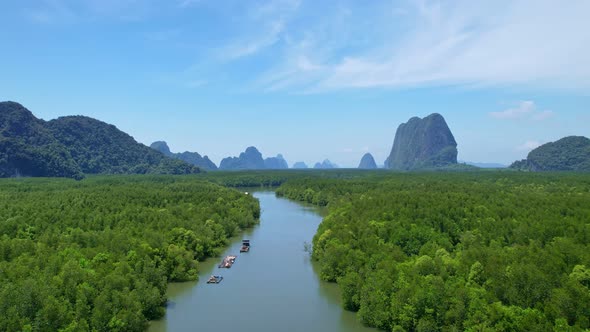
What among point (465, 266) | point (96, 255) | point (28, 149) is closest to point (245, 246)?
point (96, 255)

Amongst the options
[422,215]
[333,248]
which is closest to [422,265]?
[333,248]

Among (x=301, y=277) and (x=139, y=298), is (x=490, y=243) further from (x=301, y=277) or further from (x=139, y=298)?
(x=139, y=298)

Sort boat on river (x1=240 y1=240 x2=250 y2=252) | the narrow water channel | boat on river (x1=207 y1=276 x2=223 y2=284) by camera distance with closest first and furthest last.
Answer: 1. the narrow water channel
2. boat on river (x1=207 y1=276 x2=223 y2=284)
3. boat on river (x1=240 y1=240 x2=250 y2=252)

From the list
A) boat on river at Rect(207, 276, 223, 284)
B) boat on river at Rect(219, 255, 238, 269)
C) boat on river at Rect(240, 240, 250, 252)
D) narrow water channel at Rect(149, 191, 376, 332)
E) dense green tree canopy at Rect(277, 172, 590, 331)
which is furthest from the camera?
boat on river at Rect(240, 240, 250, 252)

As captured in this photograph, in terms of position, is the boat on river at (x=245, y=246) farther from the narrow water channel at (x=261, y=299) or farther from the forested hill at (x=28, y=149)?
the forested hill at (x=28, y=149)

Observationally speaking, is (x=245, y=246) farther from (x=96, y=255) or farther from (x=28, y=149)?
(x=28, y=149)

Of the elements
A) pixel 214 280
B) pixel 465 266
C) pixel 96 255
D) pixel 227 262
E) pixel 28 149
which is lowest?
pixel 214 280

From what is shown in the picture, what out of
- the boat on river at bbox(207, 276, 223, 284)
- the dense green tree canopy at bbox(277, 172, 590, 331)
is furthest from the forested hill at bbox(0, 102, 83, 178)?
the dense green tree canopy at bbox(277, 172, 590, 331)

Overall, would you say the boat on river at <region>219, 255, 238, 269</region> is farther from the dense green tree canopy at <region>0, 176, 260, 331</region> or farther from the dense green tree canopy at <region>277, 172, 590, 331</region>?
the dense green tree canopy at <region>277, 172, 590, 331</region>
